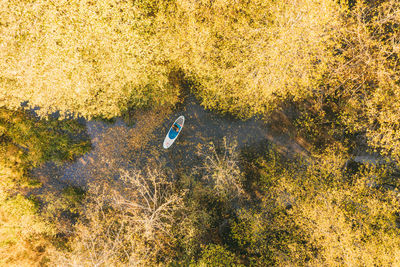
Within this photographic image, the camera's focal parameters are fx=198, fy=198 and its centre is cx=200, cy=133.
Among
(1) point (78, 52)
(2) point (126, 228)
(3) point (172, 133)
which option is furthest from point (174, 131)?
(1) point (78, 52)

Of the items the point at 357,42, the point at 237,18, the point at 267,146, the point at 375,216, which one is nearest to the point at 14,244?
the point at 267,146

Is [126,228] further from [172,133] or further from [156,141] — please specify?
[172,133]

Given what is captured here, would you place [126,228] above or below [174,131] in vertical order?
below

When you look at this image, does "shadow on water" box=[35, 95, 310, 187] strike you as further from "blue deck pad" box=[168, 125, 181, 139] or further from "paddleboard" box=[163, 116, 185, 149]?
"blue deck pad" box=[168, 125, 181, 139]

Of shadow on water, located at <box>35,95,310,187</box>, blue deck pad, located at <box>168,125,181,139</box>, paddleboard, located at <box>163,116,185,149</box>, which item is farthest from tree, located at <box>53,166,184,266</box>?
blue deck pad, located at <box>168,125,181,139</box>

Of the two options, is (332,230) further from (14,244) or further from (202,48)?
(14,244)
